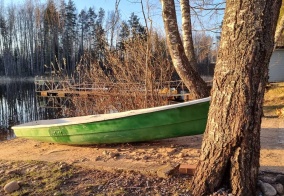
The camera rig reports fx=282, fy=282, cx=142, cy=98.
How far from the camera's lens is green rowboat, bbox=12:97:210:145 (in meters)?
4.65

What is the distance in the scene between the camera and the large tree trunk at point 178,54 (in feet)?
18.1

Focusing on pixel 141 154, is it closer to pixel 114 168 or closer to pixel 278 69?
pixel 114 168

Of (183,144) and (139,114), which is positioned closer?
(139,114)

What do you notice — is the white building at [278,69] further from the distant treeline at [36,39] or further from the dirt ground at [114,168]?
the distant treeline at [36,39]

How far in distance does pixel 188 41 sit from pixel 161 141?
2377 millimetres

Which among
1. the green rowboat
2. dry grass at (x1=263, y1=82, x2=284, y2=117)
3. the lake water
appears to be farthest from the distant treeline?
the green rowboat

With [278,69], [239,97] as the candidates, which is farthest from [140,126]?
[278,69]

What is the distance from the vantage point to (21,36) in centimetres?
4650

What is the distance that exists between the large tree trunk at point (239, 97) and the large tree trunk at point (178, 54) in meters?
3.14

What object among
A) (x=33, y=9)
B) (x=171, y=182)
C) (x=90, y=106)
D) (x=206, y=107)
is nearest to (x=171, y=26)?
(x=206, y=107)

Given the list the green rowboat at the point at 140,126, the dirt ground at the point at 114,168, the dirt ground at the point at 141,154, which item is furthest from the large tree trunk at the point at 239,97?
the green rowboat at the point at 140,126

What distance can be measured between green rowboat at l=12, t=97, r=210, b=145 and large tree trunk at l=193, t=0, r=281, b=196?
1927 mm

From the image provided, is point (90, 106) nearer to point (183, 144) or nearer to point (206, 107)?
point (183, 144)

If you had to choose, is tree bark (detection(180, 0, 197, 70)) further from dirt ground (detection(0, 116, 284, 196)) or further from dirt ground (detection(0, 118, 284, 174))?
dirt ground (detection(0, 116, 284, 196))
